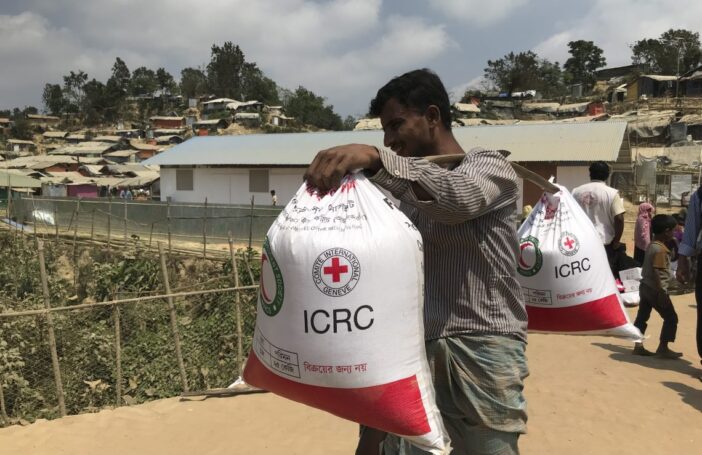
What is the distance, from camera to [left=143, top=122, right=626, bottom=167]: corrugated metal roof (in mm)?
16023

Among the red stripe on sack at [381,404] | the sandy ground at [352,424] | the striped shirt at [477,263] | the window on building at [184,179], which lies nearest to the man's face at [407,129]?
the striped shirt at [477,263]

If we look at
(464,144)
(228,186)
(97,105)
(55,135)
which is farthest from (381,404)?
(97,105)

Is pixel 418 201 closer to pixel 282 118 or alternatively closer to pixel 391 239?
pixel 391 239

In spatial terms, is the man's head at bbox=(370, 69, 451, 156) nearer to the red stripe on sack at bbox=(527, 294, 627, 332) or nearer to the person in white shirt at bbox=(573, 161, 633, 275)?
the red stripe on sack at bbox=(527, 294, 627, 332)

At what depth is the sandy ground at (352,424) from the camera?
136 inches

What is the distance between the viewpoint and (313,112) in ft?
178

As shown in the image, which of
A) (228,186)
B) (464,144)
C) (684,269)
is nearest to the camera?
(684,269)

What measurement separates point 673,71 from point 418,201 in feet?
169

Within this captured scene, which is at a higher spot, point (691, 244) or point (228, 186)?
point (691, 244)

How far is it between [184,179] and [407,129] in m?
21.7

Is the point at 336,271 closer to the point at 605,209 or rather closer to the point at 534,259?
A: the point at 534,259

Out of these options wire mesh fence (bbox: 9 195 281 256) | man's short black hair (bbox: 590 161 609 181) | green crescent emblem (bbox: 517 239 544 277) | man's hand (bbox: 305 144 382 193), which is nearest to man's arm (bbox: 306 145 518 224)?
man's hand (bbox: 305 144 382 193)

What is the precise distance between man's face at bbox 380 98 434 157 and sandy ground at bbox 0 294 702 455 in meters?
2.54

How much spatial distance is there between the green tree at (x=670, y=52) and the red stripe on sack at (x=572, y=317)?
49.5 m
